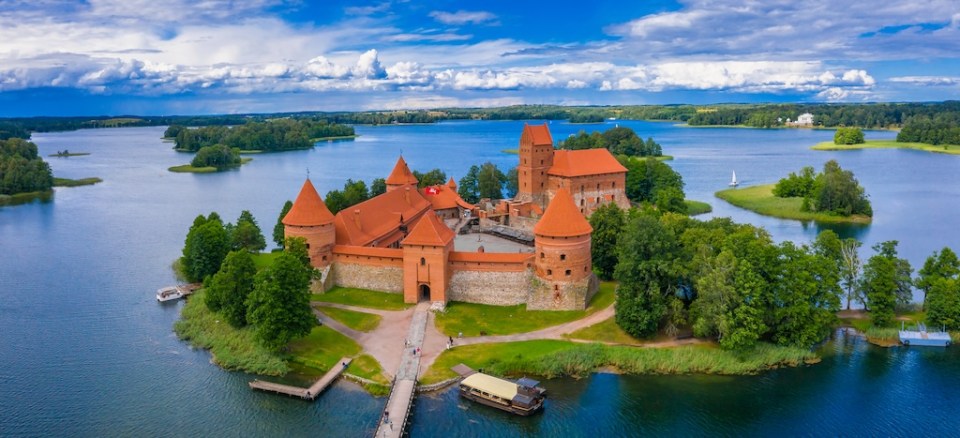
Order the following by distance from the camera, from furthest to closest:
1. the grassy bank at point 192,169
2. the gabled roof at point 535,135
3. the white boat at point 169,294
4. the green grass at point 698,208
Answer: the grassy bank at point 192,169, the green grass at point 698,208, the gabled roof at point 535,135, the white boat at point 169,294

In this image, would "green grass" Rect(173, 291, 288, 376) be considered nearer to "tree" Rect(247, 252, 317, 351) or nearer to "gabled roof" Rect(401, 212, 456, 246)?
"tree" Rect(247, 252, 317, 351)

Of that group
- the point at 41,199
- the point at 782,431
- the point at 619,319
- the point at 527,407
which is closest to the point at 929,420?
the point at 782,431

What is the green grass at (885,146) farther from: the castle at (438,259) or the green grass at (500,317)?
the green grass at (500,317)

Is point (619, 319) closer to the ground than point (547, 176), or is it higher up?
closer to the ground

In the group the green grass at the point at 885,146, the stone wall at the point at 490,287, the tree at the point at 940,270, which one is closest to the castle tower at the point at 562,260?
the stone wall at the point at 490,287

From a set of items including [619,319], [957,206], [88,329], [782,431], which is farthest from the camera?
[957,206]

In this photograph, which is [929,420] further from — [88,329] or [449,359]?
[88,329]

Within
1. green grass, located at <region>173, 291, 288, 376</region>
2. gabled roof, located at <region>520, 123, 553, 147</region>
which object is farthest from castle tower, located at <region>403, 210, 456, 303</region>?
gabled roof, located at <region>520, 123, 553, 147</region>
